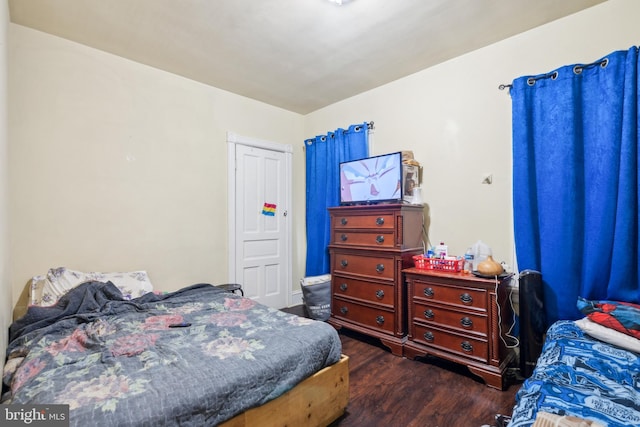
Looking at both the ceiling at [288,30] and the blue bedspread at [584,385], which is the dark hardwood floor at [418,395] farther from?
the ceiling at [288,30]

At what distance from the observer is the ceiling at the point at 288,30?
203cm

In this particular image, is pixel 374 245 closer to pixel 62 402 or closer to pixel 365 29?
pixel 365 29

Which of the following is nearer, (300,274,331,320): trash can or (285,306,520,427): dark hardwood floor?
(285,306,520,427): dark hardwood floor

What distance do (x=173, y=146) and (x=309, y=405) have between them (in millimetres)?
2624

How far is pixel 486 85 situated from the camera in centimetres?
254

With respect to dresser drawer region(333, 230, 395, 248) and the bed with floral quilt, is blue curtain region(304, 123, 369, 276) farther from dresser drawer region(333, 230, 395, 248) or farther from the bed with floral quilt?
the bed with floral quilt

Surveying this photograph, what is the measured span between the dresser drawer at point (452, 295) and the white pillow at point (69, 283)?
2.27 m

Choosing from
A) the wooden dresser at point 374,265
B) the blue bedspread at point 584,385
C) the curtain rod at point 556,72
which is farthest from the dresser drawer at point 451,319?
the curtain rod at point 556,72

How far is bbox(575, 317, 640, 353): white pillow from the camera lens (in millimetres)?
1486

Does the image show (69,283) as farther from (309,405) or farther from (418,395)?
(418,395)

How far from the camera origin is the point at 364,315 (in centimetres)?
284

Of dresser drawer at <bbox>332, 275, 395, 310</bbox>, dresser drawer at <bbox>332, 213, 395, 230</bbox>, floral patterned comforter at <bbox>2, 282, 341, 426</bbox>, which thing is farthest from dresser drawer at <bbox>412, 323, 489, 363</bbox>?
floral patterned comforter at <bbox>2, 282, 341, 426</bbox>

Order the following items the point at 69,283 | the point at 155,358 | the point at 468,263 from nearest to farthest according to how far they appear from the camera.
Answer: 1. the point at 155,358
2. the point at 69,283
3. the point at 468,263

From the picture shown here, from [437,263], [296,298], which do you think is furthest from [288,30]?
[296,298]
